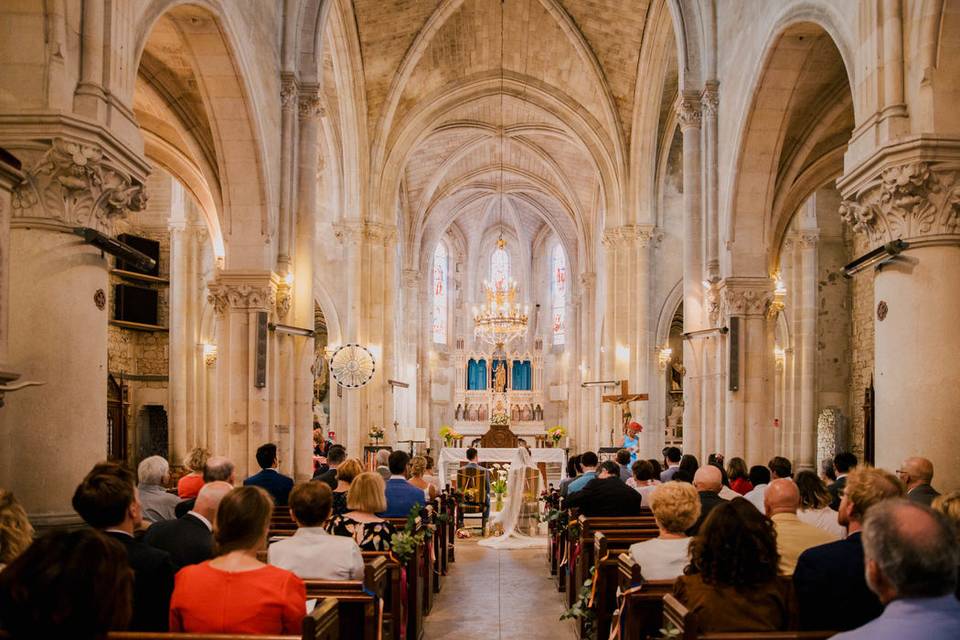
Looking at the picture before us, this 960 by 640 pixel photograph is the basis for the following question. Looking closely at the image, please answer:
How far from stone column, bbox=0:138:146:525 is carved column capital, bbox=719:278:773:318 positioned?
30.3ft

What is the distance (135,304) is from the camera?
813 inches

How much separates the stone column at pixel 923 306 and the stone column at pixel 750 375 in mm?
5222

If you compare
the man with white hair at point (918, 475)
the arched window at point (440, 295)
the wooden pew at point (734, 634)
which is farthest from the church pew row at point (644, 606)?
the arched window at point (440, 295)

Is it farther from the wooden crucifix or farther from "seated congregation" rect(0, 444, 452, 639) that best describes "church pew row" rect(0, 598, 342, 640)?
the wooden crucifix

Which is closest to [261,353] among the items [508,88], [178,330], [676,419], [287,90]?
[287,90]

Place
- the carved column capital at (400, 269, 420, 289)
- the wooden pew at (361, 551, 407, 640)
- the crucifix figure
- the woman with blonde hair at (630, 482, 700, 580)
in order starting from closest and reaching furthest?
the woman with blonde hair at (630, 482, 700, 580), the wooden pew at (361, 551, 407, 640), the crucifix figure, the carved column capital at (400, 269, 420, 289)

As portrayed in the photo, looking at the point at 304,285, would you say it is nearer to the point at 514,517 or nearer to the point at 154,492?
the point at 514,517

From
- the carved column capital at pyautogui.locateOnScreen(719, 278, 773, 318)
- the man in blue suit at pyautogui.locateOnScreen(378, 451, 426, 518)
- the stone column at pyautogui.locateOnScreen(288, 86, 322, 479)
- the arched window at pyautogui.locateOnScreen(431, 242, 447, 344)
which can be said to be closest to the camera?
the man in blue suit at pyautogui.locateOnScreen(378, 451, 426, 518)

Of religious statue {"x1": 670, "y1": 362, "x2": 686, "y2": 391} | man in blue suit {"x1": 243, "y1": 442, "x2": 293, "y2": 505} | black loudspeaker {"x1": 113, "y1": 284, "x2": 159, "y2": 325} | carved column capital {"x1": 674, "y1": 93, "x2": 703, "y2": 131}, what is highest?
carved column capital {"x1": 674, "y1": 93, "x2": 703, "y2": 131}

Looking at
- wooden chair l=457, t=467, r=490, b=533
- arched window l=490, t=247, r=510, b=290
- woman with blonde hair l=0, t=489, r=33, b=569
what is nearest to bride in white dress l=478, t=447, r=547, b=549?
wooden chair l=457, t=467, r=490, b=533

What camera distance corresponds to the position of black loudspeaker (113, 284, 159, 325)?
20281 mm

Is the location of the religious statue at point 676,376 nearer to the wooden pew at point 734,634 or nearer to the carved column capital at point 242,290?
the carved column capital at point 242,290

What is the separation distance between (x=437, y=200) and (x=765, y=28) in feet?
77.1

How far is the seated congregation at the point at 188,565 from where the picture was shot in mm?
2199
